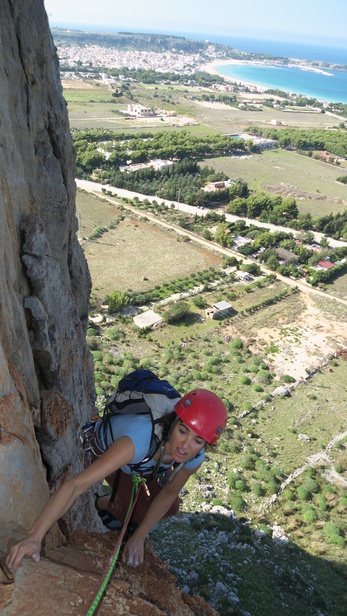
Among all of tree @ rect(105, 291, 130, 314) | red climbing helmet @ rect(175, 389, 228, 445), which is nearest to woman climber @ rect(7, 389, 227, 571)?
red climbing helmet @ rect(175, 389, 228, 445)

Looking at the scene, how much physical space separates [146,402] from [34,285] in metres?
4.40

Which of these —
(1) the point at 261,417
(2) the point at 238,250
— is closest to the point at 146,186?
(2) the point at 238,250

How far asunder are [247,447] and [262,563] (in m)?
8.86

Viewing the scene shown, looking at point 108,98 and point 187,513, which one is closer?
point 187,513

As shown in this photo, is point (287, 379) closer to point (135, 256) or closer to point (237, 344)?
point (237, 344)

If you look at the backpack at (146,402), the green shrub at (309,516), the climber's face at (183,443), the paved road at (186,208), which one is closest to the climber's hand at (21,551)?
the backpack at (146,402)

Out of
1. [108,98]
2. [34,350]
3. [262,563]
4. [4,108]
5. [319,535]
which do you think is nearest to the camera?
[4,108]

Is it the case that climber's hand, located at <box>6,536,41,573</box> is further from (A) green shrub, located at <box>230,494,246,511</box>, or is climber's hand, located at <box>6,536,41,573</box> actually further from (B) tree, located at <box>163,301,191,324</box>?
(B) tree, located at <box>163,301,191,324</box>

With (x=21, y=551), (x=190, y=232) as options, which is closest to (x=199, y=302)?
(x=190, y=232)

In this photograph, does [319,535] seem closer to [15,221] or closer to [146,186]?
[15,221]

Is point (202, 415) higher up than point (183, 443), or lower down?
higher up

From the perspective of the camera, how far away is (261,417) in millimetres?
28328

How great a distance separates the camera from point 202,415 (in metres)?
5.34

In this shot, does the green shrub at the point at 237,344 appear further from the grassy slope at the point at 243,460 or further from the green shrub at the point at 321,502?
the green shrub at the point at 321,502
